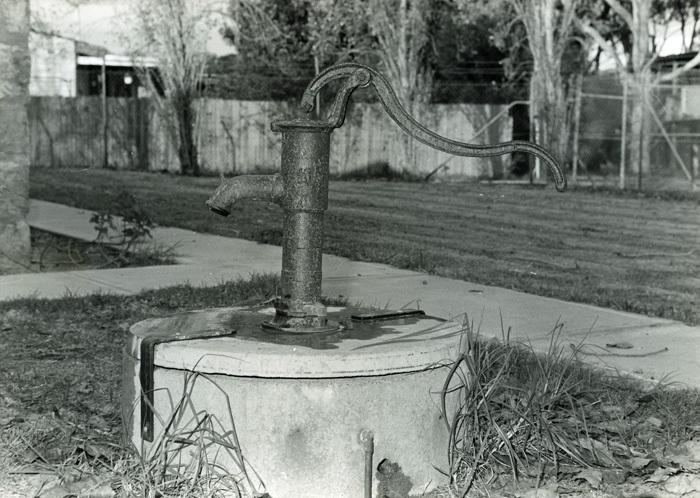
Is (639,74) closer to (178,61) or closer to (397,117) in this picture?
(178,61)

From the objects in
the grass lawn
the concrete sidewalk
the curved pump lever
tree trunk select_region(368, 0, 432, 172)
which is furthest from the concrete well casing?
tree trunk select_region(368, 0, 432, 172)

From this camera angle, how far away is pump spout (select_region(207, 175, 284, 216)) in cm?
351

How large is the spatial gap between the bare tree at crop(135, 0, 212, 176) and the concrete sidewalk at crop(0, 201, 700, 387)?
513 inches

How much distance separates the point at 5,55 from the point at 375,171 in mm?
16550

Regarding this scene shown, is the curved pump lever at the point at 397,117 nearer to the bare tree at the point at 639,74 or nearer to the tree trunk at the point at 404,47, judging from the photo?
the bare tree at the point at 639,74

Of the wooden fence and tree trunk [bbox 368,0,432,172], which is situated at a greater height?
tree trunk [bbox 368,0,432,172]

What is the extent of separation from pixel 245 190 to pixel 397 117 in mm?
591

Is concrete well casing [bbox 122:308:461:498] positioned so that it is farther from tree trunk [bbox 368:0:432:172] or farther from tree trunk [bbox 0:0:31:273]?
tree trunk [bbox 368:0:432:172]

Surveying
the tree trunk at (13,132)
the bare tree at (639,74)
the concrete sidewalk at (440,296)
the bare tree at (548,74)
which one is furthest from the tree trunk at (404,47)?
the tree trunk at (13,132)

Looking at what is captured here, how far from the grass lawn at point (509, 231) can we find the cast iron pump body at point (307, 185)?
311 cm

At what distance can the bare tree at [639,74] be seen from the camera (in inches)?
736

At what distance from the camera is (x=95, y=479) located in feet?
10.8

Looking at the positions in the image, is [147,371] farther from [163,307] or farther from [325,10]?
[325,10]

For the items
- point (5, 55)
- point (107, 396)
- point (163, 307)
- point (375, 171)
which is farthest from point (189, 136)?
point (107, 396)
